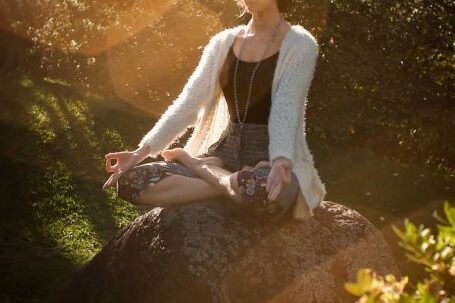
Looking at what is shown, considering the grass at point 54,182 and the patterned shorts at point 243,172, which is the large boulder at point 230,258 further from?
the grass at point 54,182

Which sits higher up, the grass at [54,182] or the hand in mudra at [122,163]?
the hand in mudra at [122,163]

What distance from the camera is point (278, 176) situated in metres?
5.00

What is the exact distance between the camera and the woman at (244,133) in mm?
5172

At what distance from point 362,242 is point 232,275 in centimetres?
119

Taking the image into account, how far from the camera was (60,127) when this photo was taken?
12297 mm

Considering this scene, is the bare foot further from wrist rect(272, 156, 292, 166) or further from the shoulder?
the shoulder

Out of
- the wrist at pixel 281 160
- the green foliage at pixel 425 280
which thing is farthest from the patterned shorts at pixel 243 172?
the green foliage at pixel 425 280

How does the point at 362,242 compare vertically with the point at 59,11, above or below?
below

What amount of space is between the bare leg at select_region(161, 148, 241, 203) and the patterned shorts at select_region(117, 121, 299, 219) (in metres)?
0.05

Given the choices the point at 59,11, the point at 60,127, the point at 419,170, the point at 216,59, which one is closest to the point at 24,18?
the point at 59,11

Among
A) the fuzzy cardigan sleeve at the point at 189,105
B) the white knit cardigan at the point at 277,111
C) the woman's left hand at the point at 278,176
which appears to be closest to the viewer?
the woman's left hand at the point at 278,176

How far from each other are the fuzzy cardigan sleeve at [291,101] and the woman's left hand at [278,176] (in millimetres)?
48

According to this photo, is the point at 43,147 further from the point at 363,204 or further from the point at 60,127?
the point at 363,204

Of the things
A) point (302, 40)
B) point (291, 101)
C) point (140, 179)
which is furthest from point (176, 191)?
point (302, 40)
